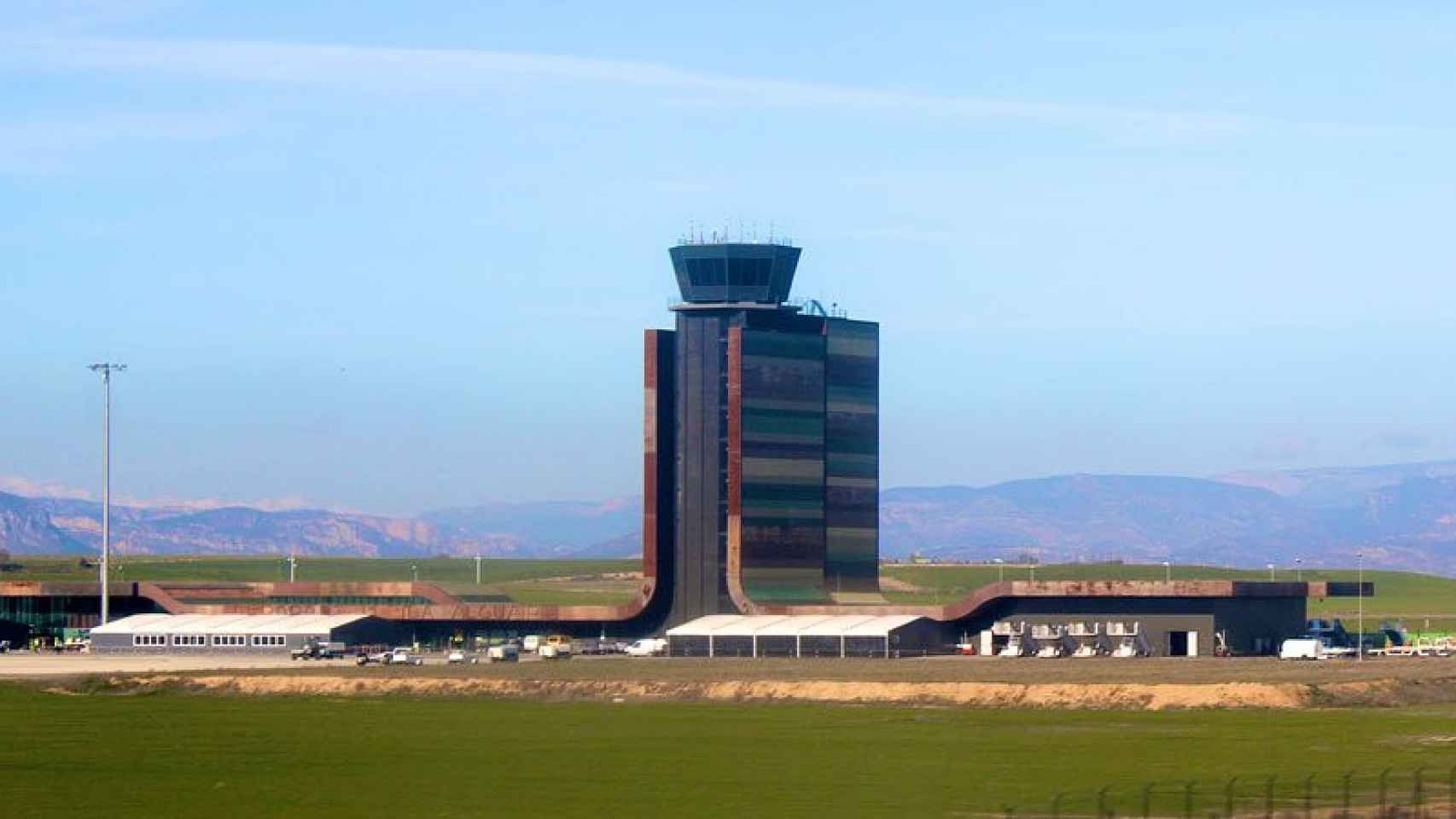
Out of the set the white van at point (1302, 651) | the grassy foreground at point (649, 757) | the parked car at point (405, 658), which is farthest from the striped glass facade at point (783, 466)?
the grassy foreground at point (649, 757)

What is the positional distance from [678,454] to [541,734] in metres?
73.0

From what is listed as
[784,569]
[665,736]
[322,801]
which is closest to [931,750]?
[665,736]

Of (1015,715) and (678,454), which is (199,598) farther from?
(1015,715)

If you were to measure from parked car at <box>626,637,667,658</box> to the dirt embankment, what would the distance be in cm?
2850

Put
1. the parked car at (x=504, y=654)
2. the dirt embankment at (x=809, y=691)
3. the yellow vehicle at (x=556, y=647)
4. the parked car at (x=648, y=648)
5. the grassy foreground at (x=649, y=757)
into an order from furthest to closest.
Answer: the parked car at (x=648, y=648), the yellow vehicle at (x=556, y=647), the parked car at (x=504, y=654), the dirt embankment at (x=809, y=691), the grassy foreground at (x=649, y=757)

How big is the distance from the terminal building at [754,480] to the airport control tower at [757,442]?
0.38ft

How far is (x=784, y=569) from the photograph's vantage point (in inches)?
6914

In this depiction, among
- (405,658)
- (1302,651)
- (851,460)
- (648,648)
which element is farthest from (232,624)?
→ (1302,651)

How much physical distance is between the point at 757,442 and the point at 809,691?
162 ft

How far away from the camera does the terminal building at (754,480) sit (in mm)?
173500

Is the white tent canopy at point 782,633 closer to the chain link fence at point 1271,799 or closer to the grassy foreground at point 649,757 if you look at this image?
the grassy foreground at point 649,757

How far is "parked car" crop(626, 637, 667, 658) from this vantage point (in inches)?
6614

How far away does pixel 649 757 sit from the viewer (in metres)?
94.0

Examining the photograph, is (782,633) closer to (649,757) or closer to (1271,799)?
(649,757)
